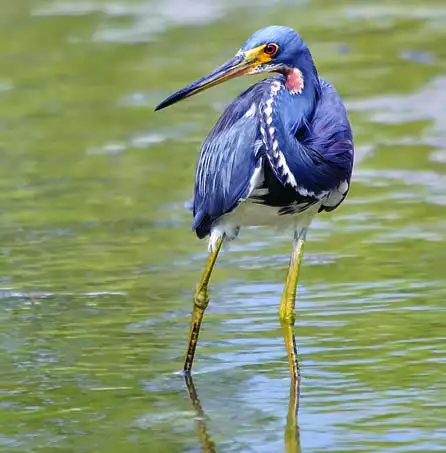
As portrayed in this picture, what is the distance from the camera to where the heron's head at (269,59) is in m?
6.86

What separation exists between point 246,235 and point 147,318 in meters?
1.69

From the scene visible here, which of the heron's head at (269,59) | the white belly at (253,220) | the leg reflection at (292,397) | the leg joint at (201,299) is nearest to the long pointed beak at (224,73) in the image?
the heron's head at (269,59)

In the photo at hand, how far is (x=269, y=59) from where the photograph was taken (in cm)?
687

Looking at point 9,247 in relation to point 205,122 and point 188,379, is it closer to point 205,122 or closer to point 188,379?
point 188,379

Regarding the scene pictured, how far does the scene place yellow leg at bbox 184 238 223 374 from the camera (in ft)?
23.1

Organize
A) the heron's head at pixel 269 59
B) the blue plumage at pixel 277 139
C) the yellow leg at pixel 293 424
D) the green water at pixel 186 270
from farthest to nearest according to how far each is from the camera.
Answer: the heron's head at pixel 269 59, the blue plumage at pixel 277 139, the green water at pixel 186 270, the yellow leg at pixel 293 424

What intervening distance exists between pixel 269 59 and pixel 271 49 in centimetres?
5

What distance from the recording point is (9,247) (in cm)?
916

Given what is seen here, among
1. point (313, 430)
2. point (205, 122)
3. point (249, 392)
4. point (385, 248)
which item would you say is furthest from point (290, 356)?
point (205, 122)

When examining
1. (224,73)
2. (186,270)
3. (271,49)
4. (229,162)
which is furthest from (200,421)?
(186,270)

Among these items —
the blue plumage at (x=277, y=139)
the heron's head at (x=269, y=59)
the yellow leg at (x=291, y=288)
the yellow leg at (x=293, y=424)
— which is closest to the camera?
the yellow leg at (x=293, y=424)

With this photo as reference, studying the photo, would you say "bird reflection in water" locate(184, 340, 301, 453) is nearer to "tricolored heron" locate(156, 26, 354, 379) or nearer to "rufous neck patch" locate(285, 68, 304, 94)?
"tricolored heron" locate(156, 26, 354, 379)

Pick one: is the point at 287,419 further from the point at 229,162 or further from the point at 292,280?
the point at 229,162

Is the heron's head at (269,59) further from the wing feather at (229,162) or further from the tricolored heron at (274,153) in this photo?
the wing feather at (229,162)
